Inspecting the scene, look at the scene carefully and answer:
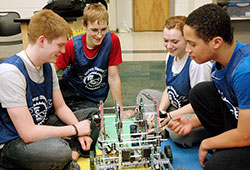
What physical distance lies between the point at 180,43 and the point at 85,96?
796 millimetres

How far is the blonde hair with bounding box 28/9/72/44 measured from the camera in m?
1.34

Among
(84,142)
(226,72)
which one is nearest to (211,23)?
(226,72)

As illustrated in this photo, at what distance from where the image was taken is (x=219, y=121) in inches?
58.5

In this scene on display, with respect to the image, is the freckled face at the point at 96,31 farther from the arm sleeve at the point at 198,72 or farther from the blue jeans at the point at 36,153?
the blue jeans at the point at 36,153

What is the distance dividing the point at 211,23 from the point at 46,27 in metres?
0.77

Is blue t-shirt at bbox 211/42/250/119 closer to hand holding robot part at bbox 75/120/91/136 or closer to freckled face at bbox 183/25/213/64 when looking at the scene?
freckled face at bbox 183/25/213/64

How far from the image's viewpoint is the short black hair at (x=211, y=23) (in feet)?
3.82

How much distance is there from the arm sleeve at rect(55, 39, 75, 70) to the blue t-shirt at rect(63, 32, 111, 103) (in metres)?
0.03

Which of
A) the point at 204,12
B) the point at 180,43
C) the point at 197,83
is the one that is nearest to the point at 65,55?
the point at 180,43

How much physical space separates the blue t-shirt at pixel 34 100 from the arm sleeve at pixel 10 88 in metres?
0.05

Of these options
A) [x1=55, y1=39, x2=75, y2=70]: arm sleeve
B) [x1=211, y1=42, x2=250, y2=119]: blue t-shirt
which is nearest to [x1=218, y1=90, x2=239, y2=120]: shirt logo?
[x1=211, y1=42, x2=250, y2=119]: blue t-shirt

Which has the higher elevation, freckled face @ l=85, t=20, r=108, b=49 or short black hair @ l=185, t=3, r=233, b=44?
short black hair @ l=185, t=3, r=233, b=44

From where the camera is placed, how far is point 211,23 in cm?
117

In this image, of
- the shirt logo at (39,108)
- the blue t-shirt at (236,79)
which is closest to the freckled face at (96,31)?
the shirt logo at (39,108)
